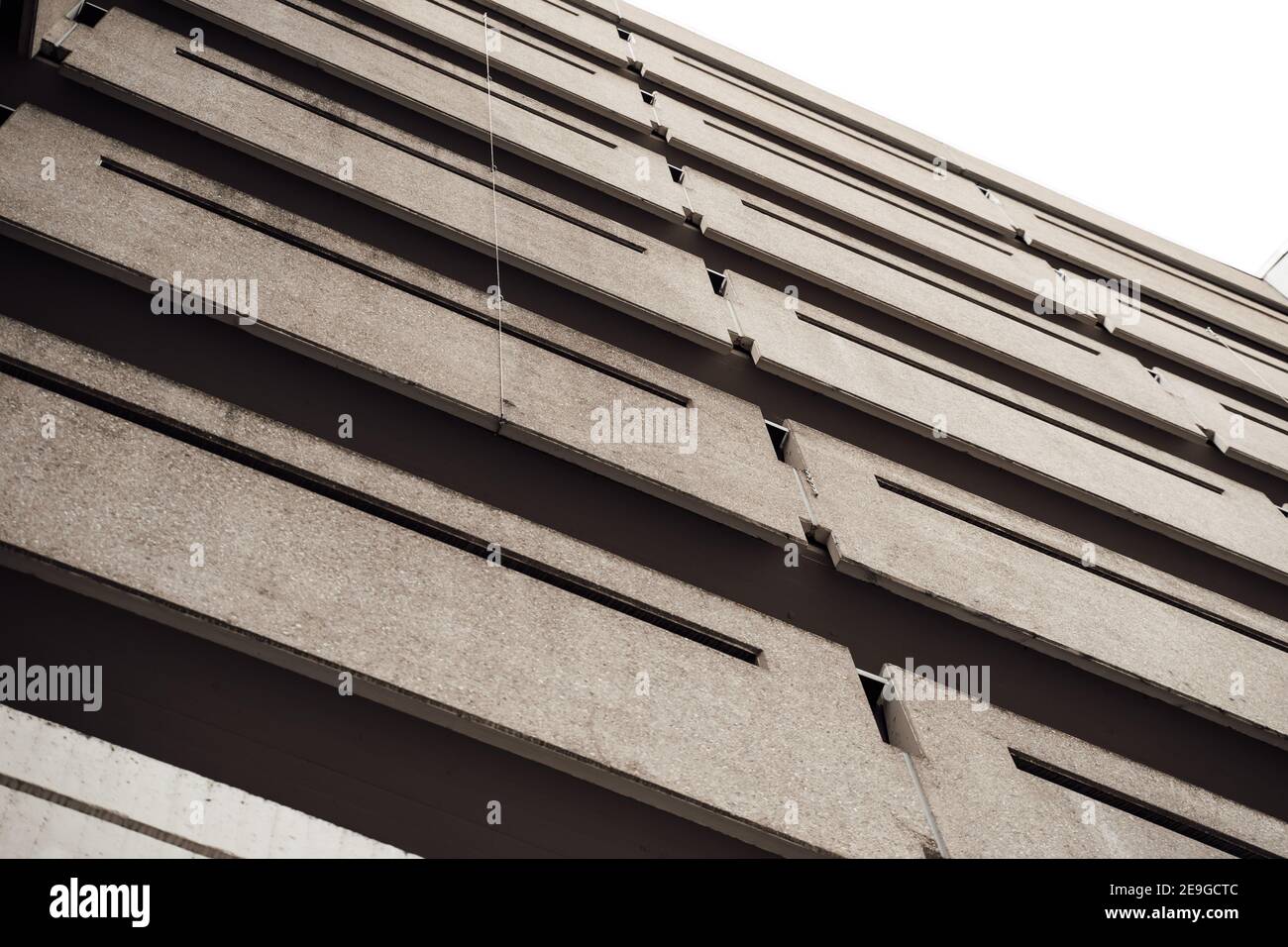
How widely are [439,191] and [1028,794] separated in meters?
4.80

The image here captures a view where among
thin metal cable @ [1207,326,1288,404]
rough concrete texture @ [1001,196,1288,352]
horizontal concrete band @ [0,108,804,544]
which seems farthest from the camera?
rough concrete texture @ [1001,196,1288,352]

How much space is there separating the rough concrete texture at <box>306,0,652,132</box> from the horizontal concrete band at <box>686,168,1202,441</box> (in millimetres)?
1220

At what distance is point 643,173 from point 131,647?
605 centimetres

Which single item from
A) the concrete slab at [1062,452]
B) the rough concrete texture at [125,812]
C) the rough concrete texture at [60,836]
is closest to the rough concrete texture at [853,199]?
the concrete slab at [1062,452]

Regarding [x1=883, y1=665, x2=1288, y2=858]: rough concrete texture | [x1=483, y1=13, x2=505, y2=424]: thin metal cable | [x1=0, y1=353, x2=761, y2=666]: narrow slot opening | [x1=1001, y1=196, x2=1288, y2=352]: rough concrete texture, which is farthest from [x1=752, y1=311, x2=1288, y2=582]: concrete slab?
[x1=1001, y1=196, x2=1288, y2=352]: rough concrete texture

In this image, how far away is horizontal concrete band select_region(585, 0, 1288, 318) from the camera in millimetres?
12555

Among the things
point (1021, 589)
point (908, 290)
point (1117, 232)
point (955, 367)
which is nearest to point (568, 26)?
point (908, 290)

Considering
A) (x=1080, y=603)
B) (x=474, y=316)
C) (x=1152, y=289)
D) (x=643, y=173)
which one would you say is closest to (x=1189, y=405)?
(x=1152, y=289)

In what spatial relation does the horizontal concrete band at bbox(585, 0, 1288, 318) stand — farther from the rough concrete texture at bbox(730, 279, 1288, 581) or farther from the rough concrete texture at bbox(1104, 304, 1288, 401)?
the rough concrete texture at bbox(730, 279, 1288, 581)

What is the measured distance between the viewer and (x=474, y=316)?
5777mm

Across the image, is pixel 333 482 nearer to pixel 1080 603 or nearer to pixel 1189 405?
pixel 1080 603

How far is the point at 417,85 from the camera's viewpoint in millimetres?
8078

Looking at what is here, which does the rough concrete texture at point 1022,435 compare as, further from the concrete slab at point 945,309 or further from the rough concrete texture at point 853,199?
the rough concrete texture at point 853,199

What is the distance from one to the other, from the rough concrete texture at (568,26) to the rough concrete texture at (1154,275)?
181 inches
